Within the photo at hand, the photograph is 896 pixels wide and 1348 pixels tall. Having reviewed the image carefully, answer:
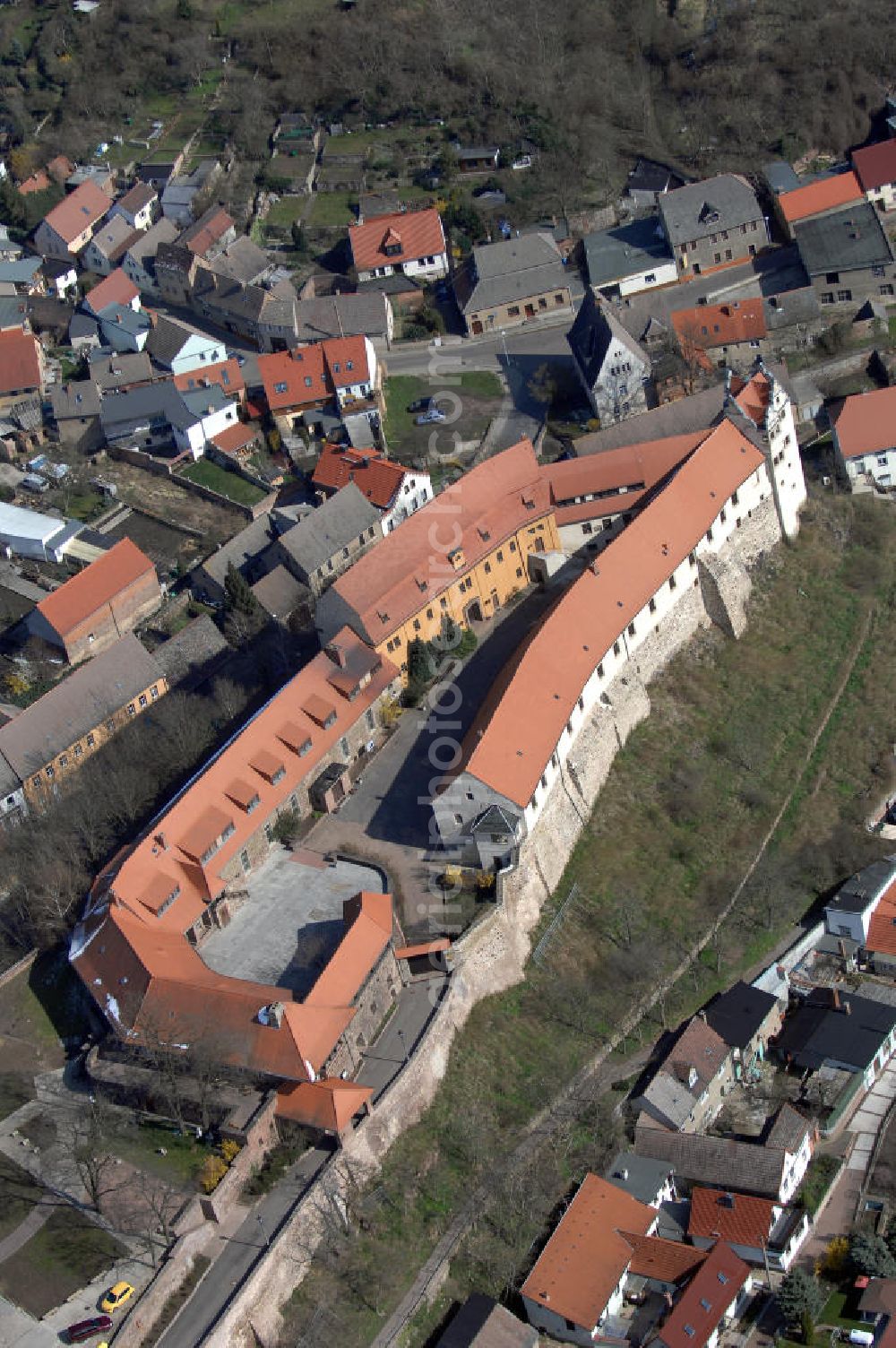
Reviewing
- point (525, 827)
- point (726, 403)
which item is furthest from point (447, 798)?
point (726, 403)

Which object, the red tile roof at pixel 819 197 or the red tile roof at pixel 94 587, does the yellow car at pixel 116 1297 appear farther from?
the red tile roof at pixel 819 197

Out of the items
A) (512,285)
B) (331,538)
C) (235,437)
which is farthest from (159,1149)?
(512,285)

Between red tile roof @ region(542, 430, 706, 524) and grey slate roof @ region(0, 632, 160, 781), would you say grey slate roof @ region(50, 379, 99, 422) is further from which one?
red tile roof @ region(542, 430, 706, 524)

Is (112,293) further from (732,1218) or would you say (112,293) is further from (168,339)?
(732,1218)

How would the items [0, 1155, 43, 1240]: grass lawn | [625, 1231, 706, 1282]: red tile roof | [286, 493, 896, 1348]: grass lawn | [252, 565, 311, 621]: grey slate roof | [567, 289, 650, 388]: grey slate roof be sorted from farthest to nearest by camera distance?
[567, 289, 650, 388]: grey slate roof < [252, 565, 311, 621]: grey slate roof < [625, 1231, 706, 1282]: red tile roof < [286, 493, 896, 1348]: grass lawn < [0, 1155, 43, 1240]: grass lawn

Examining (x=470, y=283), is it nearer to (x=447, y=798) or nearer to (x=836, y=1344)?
(x=447, y=798)

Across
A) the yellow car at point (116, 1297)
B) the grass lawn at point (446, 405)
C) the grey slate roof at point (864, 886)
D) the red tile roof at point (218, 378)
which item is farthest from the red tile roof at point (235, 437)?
the yellow car at point (116, 1297)

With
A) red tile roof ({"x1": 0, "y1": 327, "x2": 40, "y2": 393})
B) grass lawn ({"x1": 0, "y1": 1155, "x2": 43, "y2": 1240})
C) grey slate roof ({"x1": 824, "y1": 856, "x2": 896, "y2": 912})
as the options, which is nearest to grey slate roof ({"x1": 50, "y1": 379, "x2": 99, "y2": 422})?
red tile roof ({"x1": 0, "y1": 327, "x2": 40, "y2": 393})
